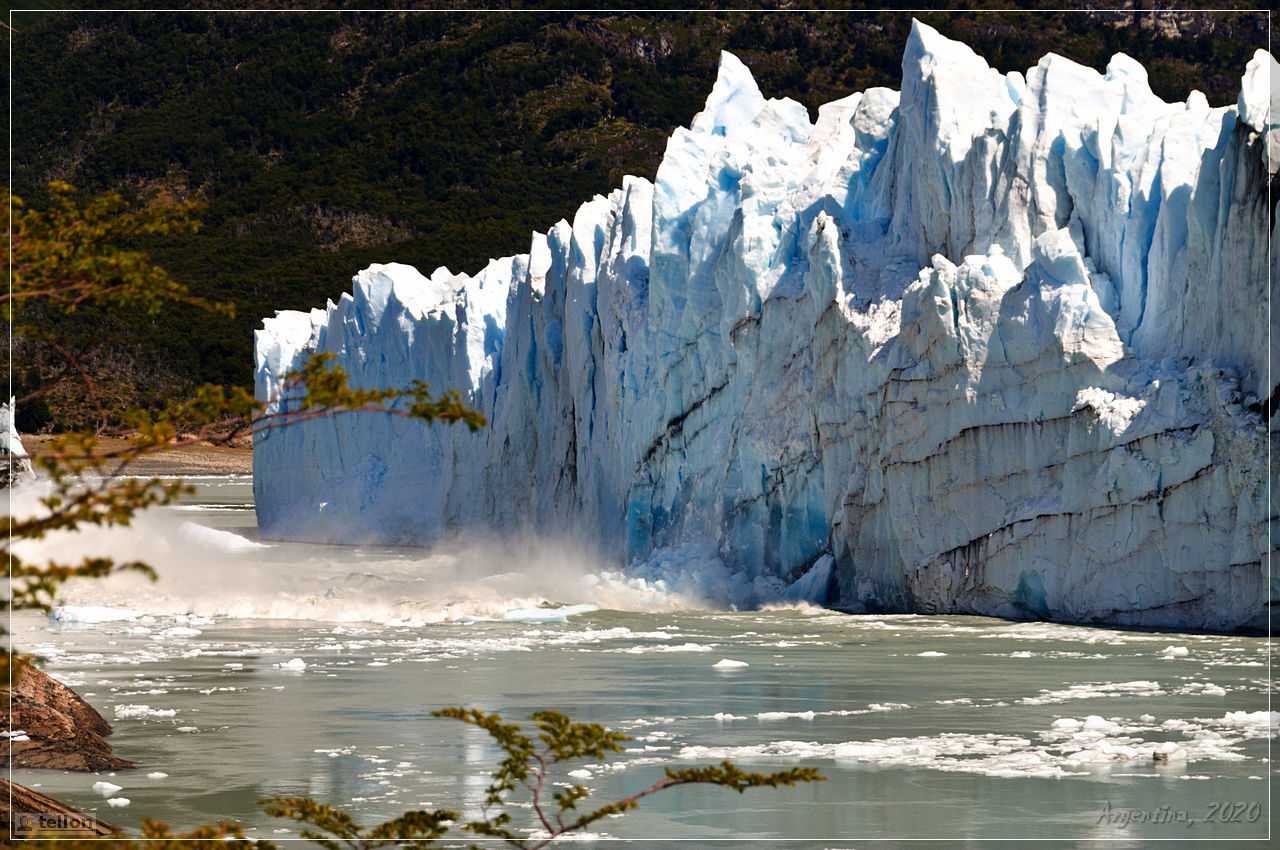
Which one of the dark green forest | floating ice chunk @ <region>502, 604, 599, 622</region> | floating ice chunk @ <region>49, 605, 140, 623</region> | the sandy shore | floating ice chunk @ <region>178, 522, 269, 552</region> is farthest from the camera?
the dark green forest

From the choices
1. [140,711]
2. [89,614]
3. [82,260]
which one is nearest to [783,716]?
[140,711]

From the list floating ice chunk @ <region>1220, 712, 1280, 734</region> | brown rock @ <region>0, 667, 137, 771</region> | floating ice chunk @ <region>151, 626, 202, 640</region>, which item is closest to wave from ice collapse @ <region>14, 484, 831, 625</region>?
floating ice chunk @ <region>151, 626, 202, 640</region>

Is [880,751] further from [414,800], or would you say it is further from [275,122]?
[275,122]

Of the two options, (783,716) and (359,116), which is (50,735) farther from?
(359,116)

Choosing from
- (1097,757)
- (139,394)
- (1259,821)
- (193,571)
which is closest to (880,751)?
(1097,757)

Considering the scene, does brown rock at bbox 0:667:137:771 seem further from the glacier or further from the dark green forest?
the dark green forest

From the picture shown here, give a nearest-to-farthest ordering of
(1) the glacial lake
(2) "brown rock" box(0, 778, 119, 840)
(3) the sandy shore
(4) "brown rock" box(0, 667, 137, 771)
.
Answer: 1. (2) "brown rock" box(0, 778, 119, 840)
2. (1) the glacial lake
3. (4) "brown rock" box(0, 667, 137, 771)
4. (3) the sandy shore

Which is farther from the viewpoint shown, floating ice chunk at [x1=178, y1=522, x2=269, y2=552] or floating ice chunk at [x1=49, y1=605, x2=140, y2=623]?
floating ice chunk at [x1=178, y1=522, x2=269, y2=552]
